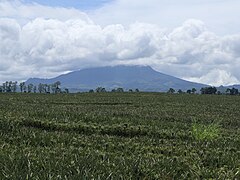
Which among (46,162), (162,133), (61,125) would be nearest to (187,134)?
(162,133)

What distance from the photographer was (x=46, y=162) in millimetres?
8719

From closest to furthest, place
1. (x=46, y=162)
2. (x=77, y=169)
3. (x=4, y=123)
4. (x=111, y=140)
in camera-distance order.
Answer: (x=77, y=169)
(x=46, y=162)
(x=111, y=140)
(x=4, y=123)

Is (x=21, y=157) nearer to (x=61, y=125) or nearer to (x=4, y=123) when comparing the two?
(x=4, y=123)

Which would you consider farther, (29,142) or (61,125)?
(61,125)

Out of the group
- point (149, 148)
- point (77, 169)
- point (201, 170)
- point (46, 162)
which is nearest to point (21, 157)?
point (46, 162)

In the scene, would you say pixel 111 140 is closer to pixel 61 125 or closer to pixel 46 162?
pixel 61 125

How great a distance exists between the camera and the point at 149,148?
48.7ft

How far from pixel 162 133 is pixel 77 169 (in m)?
13.1

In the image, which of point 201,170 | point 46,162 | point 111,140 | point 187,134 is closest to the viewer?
point 46,162

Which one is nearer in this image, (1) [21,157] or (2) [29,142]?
(1) [21,157]

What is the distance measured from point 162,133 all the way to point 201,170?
9508 millimetres

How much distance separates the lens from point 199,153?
14.0m

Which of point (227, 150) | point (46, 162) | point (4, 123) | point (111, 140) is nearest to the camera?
point (46, 162)

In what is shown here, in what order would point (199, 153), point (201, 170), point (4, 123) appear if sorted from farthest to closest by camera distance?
point (4, 123)
point (199, 153)
point (201, 170)
